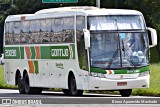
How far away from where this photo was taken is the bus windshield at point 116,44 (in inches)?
1110

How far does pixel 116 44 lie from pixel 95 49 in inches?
30.3

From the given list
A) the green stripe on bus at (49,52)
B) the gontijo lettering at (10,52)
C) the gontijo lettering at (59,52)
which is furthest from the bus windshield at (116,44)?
the gontijo lettering at (10,52)

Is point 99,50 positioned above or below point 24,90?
above

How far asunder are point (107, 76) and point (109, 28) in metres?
1.78

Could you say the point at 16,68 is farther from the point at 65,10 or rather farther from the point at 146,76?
the point at 146,76

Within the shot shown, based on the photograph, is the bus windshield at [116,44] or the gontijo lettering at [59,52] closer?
the bus windshield at [116,44]

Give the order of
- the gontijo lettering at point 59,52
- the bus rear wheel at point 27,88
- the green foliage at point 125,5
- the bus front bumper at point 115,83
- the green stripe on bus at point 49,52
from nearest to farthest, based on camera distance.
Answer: the bus front bumper at point 115,83
the green stripe on bus at point 49,52
the gontijo lettering at point 59,52
the bus rear wheel at point 27,88
the green foliage at point 125,5

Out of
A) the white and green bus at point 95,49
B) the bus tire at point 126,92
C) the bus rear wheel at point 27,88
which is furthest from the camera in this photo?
the bus rear wheel at point 27,88

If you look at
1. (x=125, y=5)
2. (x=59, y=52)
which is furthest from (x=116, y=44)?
(x=125, y=5)

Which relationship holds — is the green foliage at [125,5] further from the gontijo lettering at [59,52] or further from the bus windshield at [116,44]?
the bus windshield at [116,44]

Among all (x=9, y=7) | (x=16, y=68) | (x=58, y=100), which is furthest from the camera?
(x=9, y=7)

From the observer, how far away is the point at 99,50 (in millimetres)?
28203

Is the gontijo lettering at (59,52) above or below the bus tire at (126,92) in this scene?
above

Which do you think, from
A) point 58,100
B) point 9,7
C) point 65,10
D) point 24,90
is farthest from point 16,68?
point 9,7
